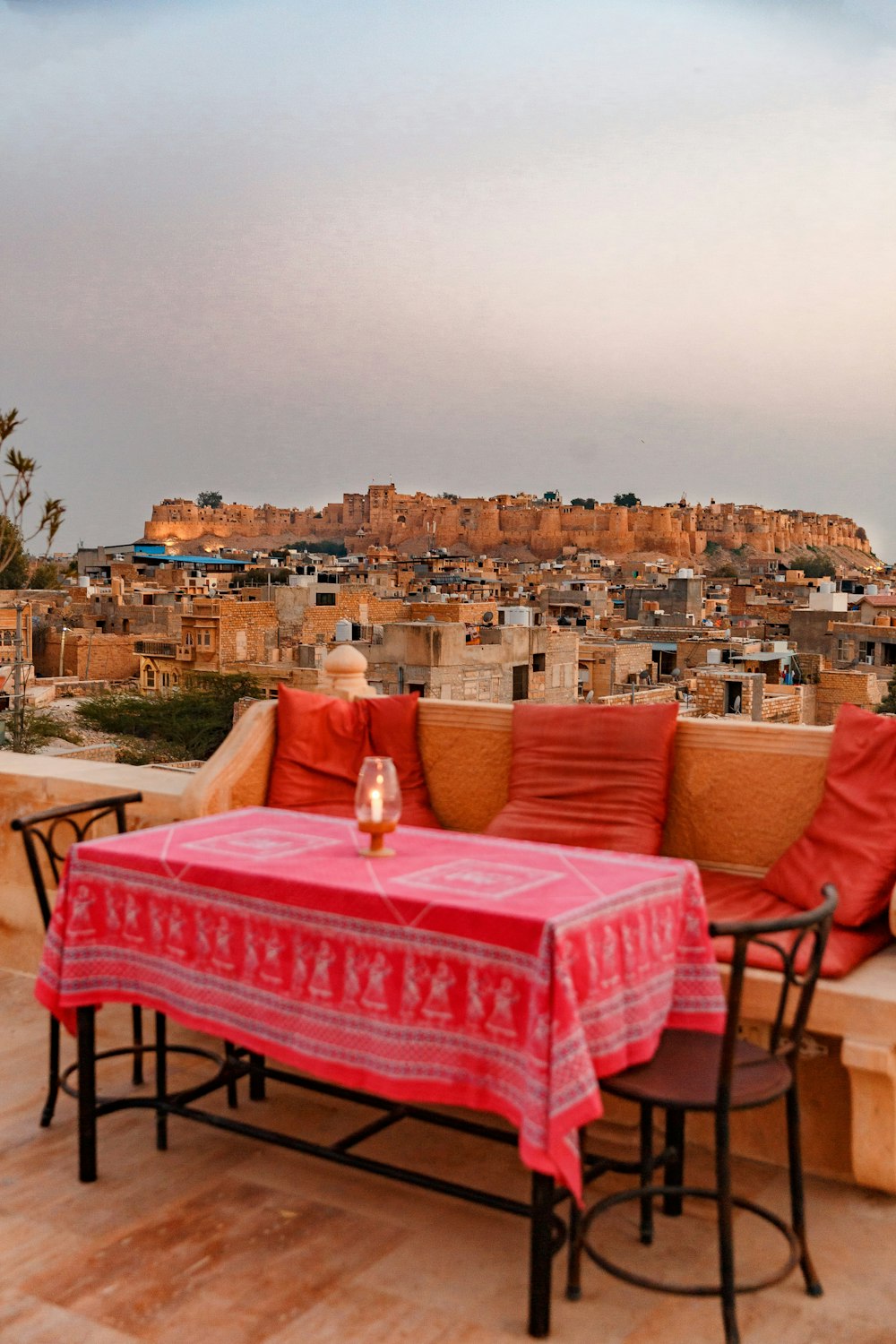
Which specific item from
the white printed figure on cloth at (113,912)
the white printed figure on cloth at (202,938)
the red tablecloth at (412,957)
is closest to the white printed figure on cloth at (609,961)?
the red tablecloth at (412,957)

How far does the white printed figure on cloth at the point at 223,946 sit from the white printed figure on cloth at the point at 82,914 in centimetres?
41

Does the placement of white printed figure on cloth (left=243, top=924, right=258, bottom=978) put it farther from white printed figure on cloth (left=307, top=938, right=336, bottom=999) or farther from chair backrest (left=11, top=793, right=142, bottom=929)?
chair backrest (left=11, top=793, right=142, bottom=929)

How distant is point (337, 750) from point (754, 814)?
1.53 metres

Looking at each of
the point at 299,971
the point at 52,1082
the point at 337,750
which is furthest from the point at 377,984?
the point at 337,750

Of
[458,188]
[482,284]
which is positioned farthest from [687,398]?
[458,188]

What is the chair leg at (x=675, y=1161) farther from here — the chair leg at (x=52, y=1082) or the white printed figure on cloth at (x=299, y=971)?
the chair leg at (x=52, y=1082)

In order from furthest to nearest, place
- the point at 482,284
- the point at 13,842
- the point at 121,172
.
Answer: the point at 482,284 < the point at 121,172 < the point at 13,842

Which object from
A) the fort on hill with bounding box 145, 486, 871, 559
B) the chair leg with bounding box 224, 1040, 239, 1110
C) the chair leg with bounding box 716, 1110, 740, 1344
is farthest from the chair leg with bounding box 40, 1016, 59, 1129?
the fort on hill with bounding box 145, 486, 871, 559

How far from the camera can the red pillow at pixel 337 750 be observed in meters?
4.62

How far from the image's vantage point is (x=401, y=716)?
15.6ft

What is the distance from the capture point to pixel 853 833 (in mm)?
3627

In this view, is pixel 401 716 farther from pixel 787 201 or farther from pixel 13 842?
pixel 787 201

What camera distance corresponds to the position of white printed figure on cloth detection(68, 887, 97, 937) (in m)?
3.23

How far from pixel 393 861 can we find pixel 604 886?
1.74 ft
